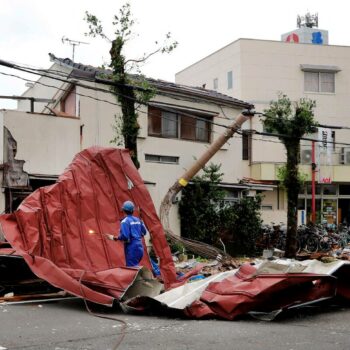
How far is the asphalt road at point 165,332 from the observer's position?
654 centimetres

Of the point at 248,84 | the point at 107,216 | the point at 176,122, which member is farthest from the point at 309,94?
the point at 107,216

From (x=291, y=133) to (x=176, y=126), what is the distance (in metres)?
4.83

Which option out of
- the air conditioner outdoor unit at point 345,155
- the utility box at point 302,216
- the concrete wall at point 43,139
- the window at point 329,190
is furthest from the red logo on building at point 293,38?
the concrete wall at point 43,139

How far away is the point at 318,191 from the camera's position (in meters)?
31.9

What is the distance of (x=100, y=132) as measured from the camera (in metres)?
19.0

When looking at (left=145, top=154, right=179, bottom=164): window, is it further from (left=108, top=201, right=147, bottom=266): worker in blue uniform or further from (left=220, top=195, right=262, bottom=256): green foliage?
(left=108, top=201, right=147, bottom=266): worker in blue uniform

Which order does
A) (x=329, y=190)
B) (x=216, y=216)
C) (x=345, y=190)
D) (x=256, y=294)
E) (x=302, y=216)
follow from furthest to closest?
(x=345, y=190), (x=329, y=190), (x=302, y=216), (x=216, y=216), (x=256, y=294)

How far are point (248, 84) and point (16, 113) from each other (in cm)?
1733

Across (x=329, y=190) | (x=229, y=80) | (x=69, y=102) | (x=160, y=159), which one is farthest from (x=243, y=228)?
(x=229, y=80)

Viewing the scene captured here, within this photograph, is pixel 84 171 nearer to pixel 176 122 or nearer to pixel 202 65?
pixel 176 122

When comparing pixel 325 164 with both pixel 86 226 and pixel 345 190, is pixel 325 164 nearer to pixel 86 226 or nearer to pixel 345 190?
pixel 345 190

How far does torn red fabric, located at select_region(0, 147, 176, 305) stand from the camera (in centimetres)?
916

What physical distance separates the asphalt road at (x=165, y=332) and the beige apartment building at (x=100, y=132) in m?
8.29

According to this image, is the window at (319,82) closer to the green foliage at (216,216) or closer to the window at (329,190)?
the window at (329,190)
